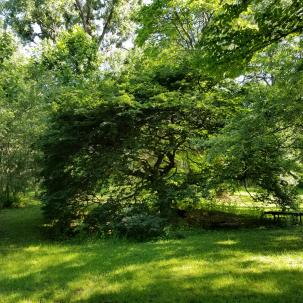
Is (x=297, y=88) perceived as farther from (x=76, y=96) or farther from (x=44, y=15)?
(x=44, y=15)

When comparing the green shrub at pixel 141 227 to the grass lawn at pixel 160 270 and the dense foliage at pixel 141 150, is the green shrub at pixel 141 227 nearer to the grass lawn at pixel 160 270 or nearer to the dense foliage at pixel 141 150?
the dense foliage at pixel 141 150

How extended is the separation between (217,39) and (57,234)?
8.19 meters

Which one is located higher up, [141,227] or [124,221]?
[124,221]

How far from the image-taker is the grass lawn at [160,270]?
18.1ft

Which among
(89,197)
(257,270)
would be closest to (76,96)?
(89,197)

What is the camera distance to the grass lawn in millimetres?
5516

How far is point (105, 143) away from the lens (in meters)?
12.3

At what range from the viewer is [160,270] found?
6695 mm

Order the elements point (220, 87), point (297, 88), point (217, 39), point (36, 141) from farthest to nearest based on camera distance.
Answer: point (220, 87) → point (36, 141) → point (297, 88) → point (217, 39)

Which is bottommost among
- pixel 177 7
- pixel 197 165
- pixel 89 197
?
pixel 89 197

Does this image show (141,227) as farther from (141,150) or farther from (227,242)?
(141,150)

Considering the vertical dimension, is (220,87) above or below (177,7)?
below

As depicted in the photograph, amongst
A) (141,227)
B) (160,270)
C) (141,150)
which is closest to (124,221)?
(141,227)

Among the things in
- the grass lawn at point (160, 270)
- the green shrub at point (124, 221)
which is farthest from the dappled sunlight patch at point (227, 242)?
the green shrub at point (124, 221)
